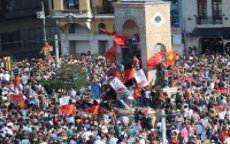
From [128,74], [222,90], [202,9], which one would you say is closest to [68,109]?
[128,74]

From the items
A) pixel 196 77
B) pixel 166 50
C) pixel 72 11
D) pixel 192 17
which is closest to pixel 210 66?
pixel 196 77

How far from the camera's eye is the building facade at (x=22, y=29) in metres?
80.8

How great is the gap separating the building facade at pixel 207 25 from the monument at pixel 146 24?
22.2m

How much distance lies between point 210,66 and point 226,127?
12.9 metres

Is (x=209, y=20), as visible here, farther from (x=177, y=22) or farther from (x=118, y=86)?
(x=118, y=86)

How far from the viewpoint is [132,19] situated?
46969 mm

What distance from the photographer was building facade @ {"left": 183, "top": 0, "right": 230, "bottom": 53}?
69750mm

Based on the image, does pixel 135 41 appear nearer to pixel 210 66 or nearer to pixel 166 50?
pixel 166 50

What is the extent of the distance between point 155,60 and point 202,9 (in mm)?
24496

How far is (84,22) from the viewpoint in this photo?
74875 mm

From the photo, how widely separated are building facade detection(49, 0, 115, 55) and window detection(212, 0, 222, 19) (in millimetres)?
7003

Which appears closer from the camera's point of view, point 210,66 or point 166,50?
point 166,50

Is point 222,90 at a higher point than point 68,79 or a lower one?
lower

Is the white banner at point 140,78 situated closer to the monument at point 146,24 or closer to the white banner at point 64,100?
the monument at point 146,24
